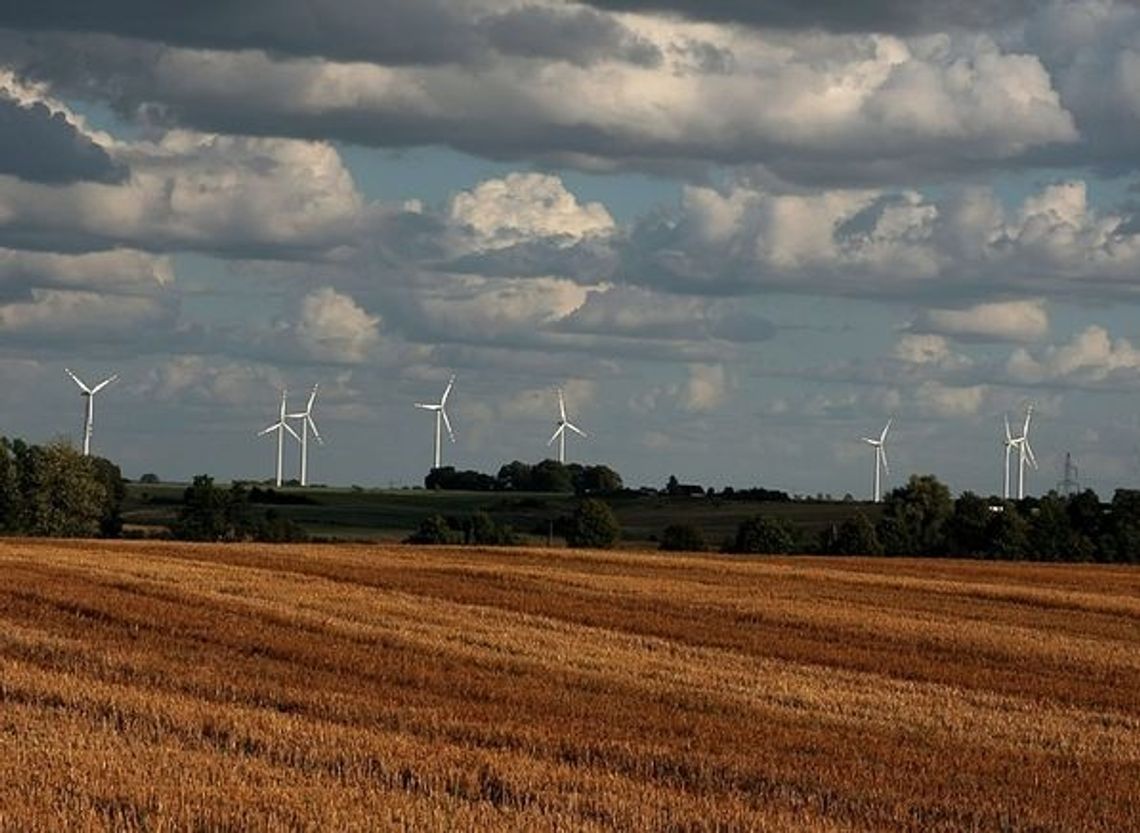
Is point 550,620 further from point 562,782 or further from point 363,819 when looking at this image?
point 363,819

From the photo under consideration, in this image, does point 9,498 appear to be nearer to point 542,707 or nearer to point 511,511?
point 511,511

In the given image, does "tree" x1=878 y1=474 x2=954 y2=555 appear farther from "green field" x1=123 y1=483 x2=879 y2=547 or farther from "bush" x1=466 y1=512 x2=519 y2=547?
"bush" x1=466 y1=512 x2=519 y2=547

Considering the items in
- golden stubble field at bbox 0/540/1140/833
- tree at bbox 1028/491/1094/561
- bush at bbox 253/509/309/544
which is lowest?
golden stubble field at bbox 0/540/1140/833

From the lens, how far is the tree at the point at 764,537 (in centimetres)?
11369

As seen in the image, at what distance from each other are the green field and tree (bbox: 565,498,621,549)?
23.3 ft

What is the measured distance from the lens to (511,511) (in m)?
158

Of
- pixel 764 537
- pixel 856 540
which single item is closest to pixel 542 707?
pixel 856 540

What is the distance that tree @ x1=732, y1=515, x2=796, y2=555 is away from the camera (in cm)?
11369

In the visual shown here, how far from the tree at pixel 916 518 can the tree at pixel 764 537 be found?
18.0 ft

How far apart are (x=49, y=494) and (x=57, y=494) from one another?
0.49 m

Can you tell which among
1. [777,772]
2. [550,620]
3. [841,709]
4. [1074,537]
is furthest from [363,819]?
[1074,537]

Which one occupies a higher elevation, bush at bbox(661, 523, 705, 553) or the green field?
the green field

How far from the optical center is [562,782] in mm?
18312

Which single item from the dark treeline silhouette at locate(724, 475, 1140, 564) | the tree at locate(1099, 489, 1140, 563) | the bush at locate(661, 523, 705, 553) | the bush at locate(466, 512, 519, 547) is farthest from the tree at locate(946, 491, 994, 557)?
the bush at locate(466, 512, 519, 547)
